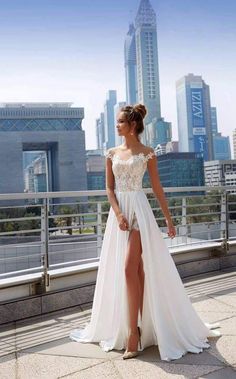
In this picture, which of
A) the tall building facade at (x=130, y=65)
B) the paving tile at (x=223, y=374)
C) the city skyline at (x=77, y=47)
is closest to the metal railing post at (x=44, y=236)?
the paving tile at (x=223, y=374)

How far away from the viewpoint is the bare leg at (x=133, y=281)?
254 centimetres

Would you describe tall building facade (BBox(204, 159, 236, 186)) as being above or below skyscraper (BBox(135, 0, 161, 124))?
below

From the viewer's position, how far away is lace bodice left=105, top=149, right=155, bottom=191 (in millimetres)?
2643

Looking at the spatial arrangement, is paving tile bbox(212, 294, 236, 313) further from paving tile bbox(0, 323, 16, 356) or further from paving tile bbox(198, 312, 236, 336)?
paving tile bbox(0, 323, 16, 356)

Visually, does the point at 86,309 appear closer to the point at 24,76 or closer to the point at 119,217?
the point at 119,217

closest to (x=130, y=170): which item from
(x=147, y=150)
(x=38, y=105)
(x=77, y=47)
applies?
(x=147, y=150)

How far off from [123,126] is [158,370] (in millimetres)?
1513

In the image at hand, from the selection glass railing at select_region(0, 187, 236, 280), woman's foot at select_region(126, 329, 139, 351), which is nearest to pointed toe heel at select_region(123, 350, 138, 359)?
woman's foot at select_region(126, 329, 139, 351)

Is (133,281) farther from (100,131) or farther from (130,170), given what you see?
(100,131)

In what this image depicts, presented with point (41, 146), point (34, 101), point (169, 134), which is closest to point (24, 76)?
point (41, 146)

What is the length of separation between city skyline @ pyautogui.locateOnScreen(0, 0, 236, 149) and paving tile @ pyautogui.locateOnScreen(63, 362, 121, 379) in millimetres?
43044

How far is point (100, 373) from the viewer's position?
7.48ft

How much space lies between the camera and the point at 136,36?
7190 inches

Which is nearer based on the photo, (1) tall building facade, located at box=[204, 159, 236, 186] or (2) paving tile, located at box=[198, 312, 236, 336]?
(2) paving tile, located at box=[198, 312, 236, 336]
